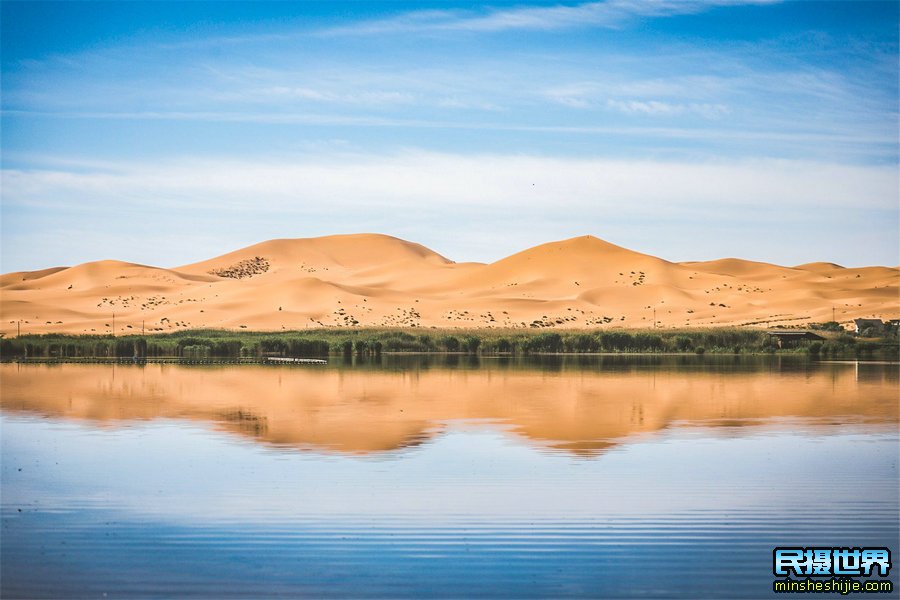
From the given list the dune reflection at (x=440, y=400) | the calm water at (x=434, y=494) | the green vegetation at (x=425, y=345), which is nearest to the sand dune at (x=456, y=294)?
the green vegetation at (x=425, y=345)

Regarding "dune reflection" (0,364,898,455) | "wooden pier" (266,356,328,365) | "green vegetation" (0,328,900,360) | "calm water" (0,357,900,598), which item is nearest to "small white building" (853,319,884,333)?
"green vegetation" (0,328,900,360)

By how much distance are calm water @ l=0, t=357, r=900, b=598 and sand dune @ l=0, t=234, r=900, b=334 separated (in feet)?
212

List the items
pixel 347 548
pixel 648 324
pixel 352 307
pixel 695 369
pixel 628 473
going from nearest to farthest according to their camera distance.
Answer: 1. pixel 347 548
2. pixel 628 473
3. pixel 695 369
4. pixel 648 324
5. pixel 352 307

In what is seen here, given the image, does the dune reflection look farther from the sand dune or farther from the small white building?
the sand dune

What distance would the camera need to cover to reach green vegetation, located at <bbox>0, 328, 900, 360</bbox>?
63125mm

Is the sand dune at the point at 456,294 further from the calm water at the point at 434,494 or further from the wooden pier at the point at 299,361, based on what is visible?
the calm water at the point at 434,494

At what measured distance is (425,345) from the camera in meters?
70.5

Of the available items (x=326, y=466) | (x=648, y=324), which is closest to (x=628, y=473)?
(x=326, y=466)

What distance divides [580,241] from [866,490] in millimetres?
138462

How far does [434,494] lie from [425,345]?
55.3 m

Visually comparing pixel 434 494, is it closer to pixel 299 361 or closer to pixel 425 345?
pixel 299 361

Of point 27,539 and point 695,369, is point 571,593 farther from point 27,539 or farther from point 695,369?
point 695,369

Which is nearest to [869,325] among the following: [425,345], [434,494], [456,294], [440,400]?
[425,345]

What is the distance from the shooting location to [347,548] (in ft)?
40.3
